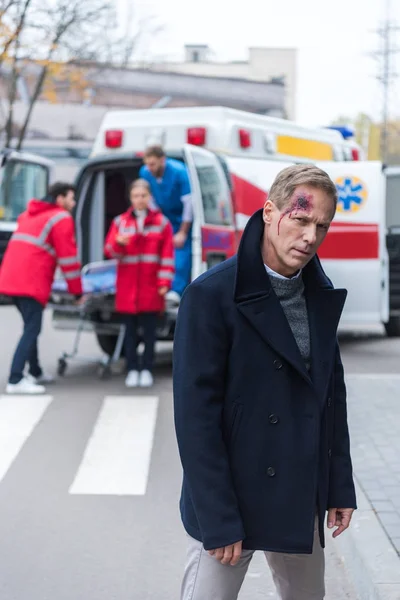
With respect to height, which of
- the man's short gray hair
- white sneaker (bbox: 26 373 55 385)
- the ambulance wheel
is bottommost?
the ambulance wheel

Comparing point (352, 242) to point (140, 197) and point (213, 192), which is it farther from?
point (140, 197)

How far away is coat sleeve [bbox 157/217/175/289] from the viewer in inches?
394

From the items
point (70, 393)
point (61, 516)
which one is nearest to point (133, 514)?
point (61, 516)

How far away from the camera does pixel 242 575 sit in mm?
3066

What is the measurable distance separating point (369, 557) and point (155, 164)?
20.9ft

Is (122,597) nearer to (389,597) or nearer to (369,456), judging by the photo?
(389,597)

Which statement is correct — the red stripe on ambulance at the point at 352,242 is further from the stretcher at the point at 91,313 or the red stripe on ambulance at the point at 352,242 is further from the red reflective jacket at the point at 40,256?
the red reflective jacket at the point at 40,256

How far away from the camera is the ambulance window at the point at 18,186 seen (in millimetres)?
18891

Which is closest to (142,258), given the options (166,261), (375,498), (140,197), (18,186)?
(166,261)

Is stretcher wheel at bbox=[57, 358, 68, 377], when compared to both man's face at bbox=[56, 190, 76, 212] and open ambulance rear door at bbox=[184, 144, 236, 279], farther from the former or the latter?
man's face at bbox=[56, 190, 76, 212]

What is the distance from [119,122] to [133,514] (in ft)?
23.1

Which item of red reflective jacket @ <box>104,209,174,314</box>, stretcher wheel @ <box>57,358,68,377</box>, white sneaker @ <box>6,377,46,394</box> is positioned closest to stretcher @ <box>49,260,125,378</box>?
stretcher wheel @ <box>57,358,68,377</box>

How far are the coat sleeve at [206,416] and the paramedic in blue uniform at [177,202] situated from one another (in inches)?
304

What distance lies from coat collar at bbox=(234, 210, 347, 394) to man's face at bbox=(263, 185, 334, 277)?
6 cm
